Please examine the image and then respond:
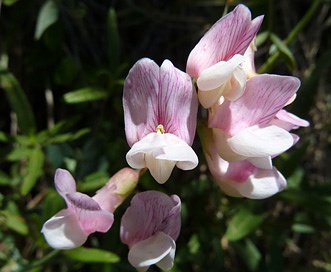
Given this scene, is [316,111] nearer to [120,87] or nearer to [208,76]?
[120,87]

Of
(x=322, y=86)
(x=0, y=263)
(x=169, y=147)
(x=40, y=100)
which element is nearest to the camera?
(x=169, y=147)

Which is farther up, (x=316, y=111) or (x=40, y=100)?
(x=40, y=100)

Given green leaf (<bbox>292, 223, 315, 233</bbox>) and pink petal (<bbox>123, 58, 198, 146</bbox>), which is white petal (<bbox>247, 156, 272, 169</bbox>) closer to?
pink petal (<bbox>123, 58, 198, 146</bbox>)

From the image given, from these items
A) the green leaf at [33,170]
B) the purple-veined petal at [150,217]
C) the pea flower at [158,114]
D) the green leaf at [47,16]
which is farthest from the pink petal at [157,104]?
the green leaf at [47,16]

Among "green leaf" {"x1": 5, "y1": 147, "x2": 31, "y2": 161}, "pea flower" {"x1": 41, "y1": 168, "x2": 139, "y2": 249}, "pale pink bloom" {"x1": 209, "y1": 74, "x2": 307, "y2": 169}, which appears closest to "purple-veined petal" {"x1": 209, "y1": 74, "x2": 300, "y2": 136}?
"pale pink bloom" {"x1": 209, "y1": 74, "x2": 307, "y2": 169}

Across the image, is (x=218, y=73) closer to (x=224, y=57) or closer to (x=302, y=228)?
(x=224, y=57)

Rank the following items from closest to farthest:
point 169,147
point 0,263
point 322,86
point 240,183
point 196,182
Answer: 1. point 169,147
2. point 240,183
3. point 0,263
4. point 196,182
5. point 322,86

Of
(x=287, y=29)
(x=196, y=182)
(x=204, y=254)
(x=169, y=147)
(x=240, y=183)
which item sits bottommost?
(x=204, y=254)

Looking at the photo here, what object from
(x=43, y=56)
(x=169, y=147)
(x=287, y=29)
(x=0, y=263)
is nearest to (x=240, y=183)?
(x=169, y=147)
